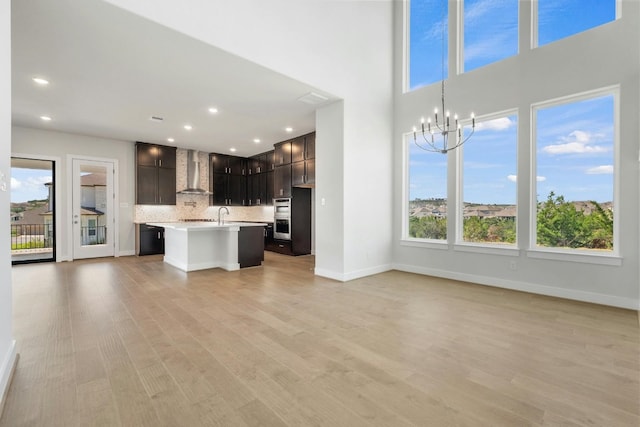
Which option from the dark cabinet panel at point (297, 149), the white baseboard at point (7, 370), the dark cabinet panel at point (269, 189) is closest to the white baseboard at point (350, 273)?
the dark cabinet panel at point (297, 149)

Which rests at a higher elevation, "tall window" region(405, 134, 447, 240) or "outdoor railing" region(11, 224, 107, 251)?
"tall window" region(405, 134, 447, 240)

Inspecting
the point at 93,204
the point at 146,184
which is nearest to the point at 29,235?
the point at 93,204

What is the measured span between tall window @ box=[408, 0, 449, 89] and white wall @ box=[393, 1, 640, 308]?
34 cm

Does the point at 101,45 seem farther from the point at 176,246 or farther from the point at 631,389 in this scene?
the point at 631,389

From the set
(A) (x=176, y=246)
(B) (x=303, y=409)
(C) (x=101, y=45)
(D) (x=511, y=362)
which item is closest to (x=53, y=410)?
(B) (x=303, y=409)

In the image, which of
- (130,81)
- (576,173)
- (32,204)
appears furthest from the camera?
(32,204)

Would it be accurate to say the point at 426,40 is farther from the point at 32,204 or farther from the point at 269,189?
the point at 32,204

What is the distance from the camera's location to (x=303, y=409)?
168cm

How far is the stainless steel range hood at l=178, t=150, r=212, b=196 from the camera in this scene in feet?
27.8

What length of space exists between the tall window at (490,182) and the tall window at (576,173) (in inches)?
13.4

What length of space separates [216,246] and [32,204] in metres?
4.66

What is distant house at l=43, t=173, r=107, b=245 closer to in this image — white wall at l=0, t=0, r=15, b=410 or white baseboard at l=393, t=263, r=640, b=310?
white wall at l=0, t=0, r=15, b=410

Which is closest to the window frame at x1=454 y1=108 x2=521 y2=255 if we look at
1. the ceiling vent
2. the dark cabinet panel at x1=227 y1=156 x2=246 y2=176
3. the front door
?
the ceiling vent

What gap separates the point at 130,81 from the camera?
13.1 ft
